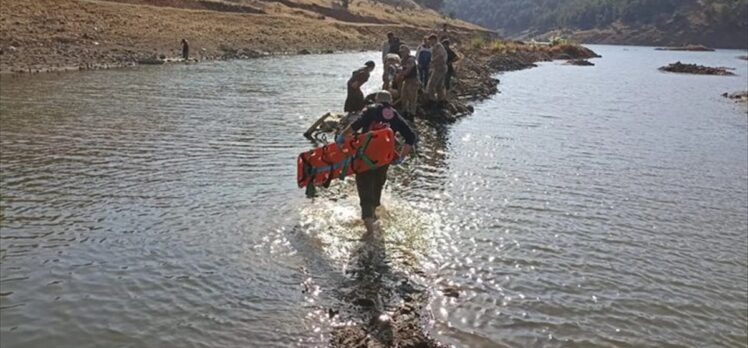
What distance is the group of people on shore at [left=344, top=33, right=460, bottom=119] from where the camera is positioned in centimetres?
2008

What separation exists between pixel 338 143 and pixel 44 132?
1095cm

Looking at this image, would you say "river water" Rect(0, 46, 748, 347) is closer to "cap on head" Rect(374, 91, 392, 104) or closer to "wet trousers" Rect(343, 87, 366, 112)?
"wet trousers" Rect(343, 87, 366, 112)

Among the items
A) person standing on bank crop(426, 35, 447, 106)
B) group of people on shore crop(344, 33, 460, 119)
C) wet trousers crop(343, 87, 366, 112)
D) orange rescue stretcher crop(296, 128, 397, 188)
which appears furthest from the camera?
person standing on bank crop(426, 35, 447, 106)

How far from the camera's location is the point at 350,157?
988cm

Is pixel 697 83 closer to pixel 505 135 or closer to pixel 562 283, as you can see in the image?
pixel 505 135

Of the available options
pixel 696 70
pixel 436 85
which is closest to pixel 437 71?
pixel 436 85

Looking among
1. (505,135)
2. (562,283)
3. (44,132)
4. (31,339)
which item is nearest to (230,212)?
(31,339)

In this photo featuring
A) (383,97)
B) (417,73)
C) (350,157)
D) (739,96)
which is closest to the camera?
(383,97)

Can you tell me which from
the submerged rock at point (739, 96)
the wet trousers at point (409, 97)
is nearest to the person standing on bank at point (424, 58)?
the wet trousers at point (409, 97)

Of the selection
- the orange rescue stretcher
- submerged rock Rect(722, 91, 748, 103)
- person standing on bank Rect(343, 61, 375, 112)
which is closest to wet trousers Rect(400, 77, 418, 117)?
person standing on bank Rect(343, 61, 375, 112)

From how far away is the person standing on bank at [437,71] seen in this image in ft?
70.3

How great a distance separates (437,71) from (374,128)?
40.9 ft

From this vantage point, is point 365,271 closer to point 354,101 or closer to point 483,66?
point 354,101

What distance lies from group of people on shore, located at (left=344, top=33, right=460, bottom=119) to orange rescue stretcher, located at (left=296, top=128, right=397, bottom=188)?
29.0ft
